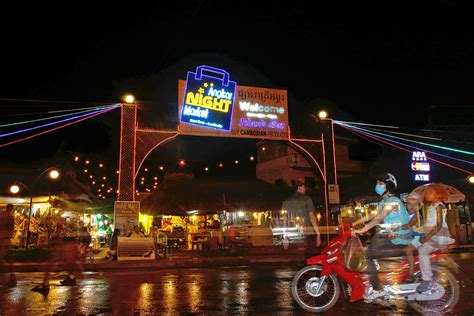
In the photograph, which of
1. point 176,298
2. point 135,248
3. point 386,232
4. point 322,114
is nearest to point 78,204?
point 135,248

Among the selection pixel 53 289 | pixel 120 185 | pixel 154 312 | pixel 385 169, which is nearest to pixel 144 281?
pixel 53 289

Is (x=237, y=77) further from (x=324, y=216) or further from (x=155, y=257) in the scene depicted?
(x=155, y=257)

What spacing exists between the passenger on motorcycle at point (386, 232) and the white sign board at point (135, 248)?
10.9 m

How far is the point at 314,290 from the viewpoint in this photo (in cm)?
601

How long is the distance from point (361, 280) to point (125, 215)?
12532 millimetres

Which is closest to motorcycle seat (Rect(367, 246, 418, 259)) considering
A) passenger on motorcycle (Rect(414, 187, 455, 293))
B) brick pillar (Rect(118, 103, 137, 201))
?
passenger on motorcycle (Rect(414, 187, 455, 293))

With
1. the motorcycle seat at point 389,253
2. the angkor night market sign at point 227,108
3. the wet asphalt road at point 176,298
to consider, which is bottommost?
the wet asphalt road at point 176,298

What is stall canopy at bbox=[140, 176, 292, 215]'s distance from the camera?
1862 centimetres

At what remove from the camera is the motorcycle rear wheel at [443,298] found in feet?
19.2

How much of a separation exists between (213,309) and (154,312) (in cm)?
86

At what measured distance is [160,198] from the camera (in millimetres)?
18781

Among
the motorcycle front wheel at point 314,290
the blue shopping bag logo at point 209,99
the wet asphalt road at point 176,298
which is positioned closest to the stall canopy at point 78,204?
the blue shopping bag logo at point 209,99

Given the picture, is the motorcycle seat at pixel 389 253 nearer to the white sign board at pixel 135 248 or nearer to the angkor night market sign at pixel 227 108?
the white sign board at pixel 135 248

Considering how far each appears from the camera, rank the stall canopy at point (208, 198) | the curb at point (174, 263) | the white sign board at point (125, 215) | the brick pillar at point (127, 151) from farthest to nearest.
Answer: the stall canopy at point (208, 198) < the brick pillar at point (127, 151) < the white sign board at point (125, 215) < the curb at point (174, 263)
